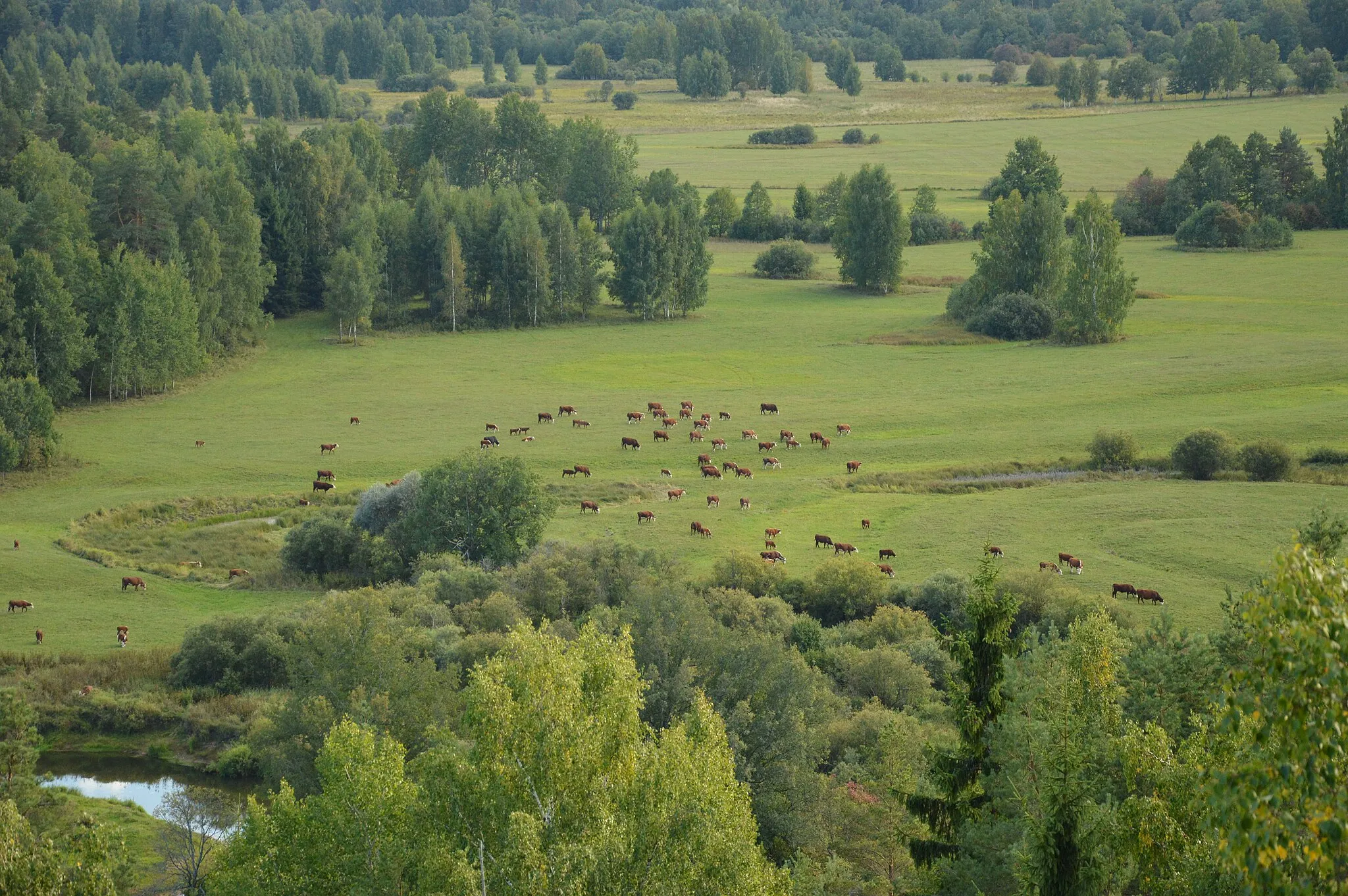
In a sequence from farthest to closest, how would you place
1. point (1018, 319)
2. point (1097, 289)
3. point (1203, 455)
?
point (1018, 319)
point (1097, 289)
point (1203, 455)

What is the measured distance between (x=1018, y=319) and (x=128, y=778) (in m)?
73.1

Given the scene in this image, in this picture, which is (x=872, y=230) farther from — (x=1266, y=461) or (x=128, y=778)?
(x=128, y=778)

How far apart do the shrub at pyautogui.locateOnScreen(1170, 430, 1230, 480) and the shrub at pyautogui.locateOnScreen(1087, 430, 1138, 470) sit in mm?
2293

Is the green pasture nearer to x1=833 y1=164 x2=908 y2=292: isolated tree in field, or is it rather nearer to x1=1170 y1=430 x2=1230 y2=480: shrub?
x1=1170 y1=430 x2=1230 y2=480: shrub

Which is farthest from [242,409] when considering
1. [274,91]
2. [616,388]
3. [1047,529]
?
[274,91]

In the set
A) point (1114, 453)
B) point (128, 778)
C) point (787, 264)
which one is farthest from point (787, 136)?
point (128, 778)

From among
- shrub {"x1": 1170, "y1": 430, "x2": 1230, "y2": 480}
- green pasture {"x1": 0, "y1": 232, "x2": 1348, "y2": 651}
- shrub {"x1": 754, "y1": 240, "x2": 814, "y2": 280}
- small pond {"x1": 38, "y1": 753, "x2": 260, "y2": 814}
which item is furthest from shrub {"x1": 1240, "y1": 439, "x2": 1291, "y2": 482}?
shrub {"x1": 754, "y1": 240, "x2": 814, "y2": 280}

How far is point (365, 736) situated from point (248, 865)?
3222 millimetres

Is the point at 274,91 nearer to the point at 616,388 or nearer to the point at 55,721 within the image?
the point at 616,388

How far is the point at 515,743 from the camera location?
19281 millimetres

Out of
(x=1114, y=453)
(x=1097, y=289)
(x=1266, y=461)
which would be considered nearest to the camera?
(x=1266, y=461)

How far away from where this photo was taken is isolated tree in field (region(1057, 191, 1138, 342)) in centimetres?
9381

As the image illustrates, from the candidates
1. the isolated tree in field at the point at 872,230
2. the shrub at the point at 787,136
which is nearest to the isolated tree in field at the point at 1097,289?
the isolated tree in field at the point at 872,230

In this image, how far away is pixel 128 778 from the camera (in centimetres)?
3831
